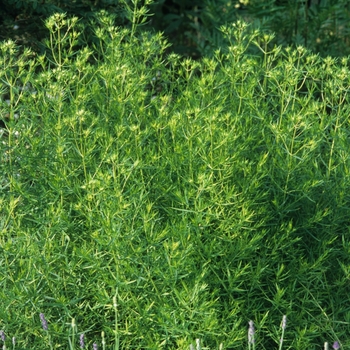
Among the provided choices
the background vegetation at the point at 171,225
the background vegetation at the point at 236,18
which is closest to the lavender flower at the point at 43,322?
the background vegetation at the point at 171,225

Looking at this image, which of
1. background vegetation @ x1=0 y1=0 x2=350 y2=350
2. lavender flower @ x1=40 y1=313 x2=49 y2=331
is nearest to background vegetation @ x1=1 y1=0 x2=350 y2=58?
background vegetation @ x1=0 y1=0 x2=350 y2=350

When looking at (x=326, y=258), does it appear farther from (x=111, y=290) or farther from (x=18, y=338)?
(x=18, y=338)

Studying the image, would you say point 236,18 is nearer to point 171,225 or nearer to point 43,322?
point 171,225

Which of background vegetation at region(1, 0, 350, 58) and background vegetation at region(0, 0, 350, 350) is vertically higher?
background vegetation at region(0, 0, 350, 350)

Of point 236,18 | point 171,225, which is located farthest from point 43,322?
point 236,18

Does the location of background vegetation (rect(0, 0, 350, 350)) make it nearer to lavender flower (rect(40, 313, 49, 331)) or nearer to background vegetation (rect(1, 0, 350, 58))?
lavender flower (rect(40, 313, 49, 331))

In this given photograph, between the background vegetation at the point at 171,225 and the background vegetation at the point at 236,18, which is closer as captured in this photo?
the background vegetation at the point at 171,225

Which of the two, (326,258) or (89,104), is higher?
(89,104)

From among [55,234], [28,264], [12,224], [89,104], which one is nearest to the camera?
[28,264]

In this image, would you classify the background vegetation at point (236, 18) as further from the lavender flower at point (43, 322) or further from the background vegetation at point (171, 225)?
the lavender flower at point (43, 322)

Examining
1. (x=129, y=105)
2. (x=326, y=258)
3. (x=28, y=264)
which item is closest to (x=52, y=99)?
(x=129, y=105)

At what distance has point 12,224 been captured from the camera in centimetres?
335

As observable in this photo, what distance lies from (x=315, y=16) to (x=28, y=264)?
400 cm

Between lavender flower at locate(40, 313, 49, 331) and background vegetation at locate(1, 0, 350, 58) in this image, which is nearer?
lavender flower at locate(40, 313, 49, 331)
